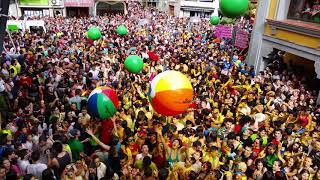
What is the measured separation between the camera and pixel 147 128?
5793mm

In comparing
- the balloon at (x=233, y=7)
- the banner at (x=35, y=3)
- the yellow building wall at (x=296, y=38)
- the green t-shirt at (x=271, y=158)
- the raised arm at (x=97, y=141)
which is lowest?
the green t-shirt at (x=271, y=158)

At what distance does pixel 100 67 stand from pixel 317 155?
22.7 feet

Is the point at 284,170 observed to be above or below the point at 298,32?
below

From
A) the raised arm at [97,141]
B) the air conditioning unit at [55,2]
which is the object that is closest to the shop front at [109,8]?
the air conditioning unit at [55,2]

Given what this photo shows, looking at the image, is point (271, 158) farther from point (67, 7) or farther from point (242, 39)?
point (67, 7)

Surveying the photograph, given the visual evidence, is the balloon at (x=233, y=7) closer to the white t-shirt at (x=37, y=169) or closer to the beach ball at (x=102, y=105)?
the beach ball at (x=102, y=105)

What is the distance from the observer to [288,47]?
10945mm

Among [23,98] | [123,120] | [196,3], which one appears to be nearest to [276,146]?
[123,120]

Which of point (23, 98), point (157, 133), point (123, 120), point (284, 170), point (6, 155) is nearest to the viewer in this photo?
point (6, 155)

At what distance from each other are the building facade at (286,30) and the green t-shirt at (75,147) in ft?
25.2

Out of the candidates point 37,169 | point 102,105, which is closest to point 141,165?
point 102,105

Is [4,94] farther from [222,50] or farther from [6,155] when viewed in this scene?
[222,50]

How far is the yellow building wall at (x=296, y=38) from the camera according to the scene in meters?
9.67

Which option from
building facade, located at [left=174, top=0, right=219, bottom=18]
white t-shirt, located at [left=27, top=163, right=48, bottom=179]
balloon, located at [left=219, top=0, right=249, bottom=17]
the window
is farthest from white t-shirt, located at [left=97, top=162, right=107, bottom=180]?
building facade, located at [left=174, top=0, right=219, bottom=18]
